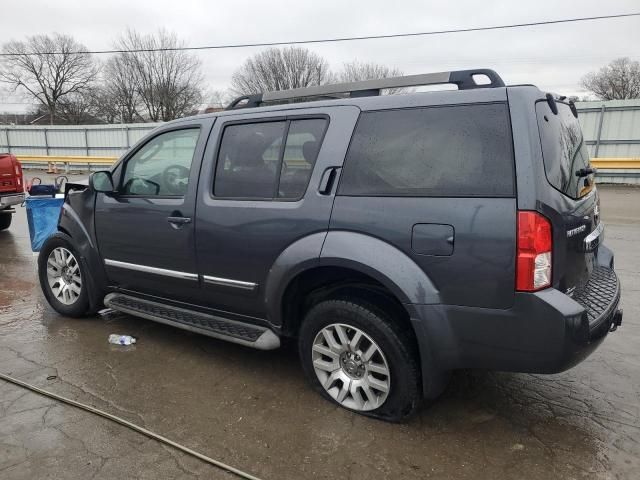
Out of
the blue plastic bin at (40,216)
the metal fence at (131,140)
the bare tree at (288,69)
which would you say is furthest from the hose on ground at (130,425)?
the bare tree at (288,69)

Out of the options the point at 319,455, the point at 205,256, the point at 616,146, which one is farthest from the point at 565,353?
the point at 616,146

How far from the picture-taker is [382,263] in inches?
102

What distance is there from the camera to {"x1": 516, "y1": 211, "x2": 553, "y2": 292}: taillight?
7.46 feet

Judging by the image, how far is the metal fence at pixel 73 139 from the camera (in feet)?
81.8

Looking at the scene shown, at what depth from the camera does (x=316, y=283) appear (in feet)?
9.95

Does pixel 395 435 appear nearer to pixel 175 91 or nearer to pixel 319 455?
pixel 319 455

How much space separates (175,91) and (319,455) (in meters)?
48.2

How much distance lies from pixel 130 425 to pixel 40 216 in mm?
5034

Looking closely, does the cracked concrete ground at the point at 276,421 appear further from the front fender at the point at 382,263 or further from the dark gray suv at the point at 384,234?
the front fender at the point at 382,263

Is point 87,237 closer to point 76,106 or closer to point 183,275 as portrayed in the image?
point 183,275

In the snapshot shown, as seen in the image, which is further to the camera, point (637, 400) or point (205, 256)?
point (205, 256)

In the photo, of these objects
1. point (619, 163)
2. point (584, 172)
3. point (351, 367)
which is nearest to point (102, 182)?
point (351, 367)

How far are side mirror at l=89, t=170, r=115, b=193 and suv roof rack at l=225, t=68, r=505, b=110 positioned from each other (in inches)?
46.2

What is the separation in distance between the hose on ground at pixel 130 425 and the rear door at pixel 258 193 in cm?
96
